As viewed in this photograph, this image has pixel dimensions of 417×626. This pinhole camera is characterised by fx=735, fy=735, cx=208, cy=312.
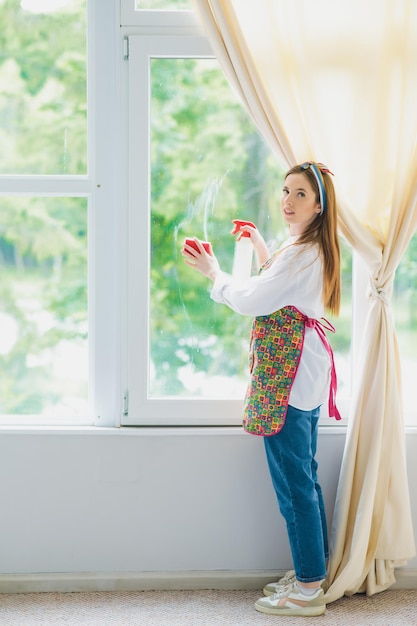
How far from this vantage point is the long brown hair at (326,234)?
7.09 feet

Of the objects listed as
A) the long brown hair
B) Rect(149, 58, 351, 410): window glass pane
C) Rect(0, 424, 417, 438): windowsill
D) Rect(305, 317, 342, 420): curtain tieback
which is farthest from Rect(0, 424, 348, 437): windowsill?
the long brown hair

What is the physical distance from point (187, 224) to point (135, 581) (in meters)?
1.18

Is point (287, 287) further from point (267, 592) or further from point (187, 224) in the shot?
point (267, 592)

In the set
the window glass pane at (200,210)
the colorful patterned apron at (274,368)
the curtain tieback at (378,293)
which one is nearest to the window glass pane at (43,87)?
the window glass pane at (200,210)

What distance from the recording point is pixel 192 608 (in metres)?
2.29

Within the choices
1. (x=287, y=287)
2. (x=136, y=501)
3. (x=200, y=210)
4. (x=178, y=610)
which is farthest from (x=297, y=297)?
(x=178, y=610)

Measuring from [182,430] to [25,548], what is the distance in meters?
0.64

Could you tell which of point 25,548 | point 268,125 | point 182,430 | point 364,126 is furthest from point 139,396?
point 364,126

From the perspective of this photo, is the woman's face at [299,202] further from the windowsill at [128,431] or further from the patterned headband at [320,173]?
the windowsill at [128,431]

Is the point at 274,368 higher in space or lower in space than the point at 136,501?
higher

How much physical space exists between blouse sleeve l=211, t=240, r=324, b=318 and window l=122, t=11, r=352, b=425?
0.90 feet

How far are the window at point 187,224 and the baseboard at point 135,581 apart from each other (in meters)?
0.50

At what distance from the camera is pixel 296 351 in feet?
7.18

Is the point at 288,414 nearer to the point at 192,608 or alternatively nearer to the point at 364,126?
the point at 192,608
